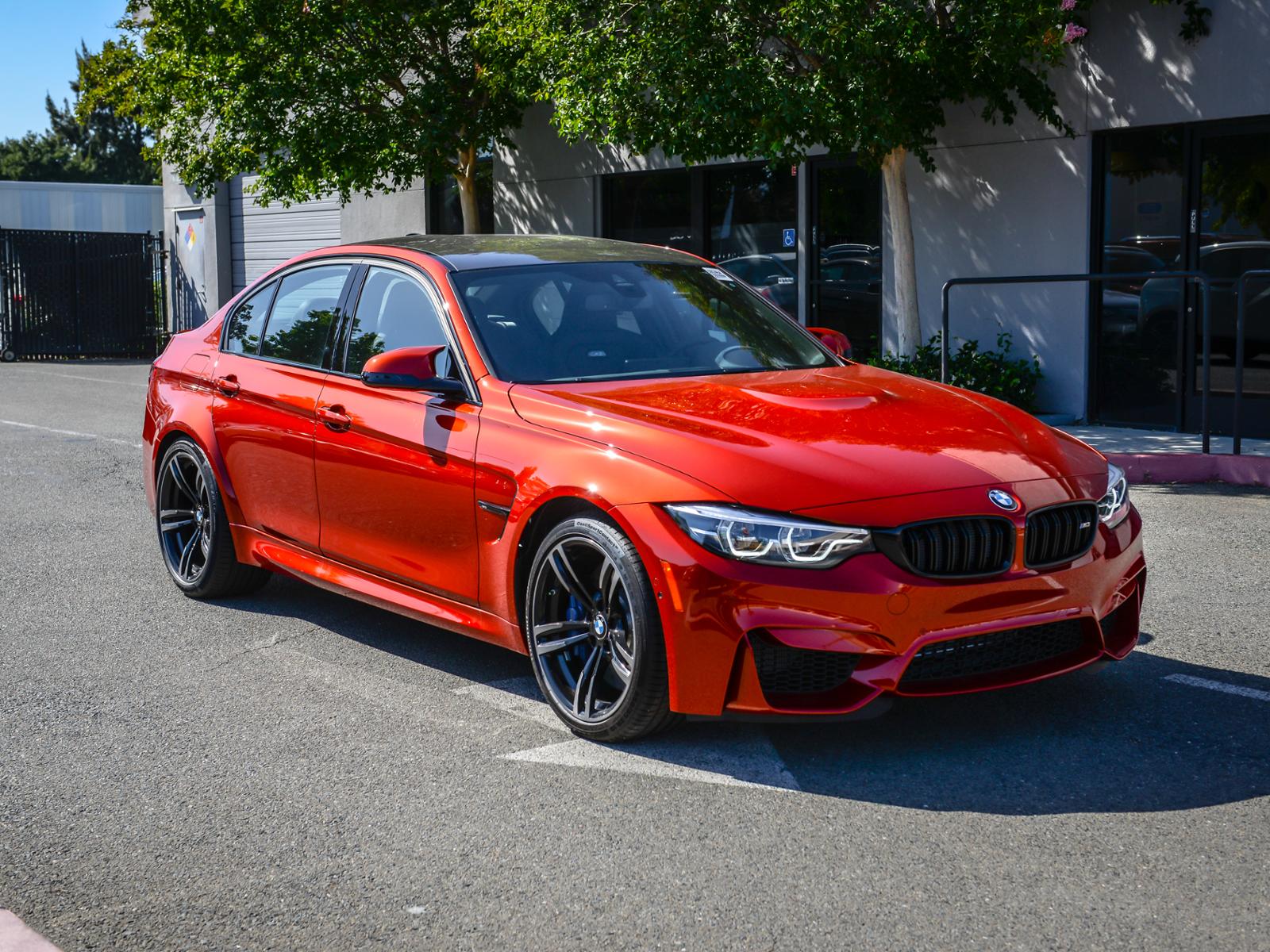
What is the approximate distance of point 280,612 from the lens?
6.69 meters

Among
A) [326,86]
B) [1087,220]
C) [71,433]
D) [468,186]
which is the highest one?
[326,86]

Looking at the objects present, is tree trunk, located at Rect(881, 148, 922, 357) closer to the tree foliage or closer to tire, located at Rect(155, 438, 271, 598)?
the tree foliage

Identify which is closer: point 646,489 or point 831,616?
point 831,616

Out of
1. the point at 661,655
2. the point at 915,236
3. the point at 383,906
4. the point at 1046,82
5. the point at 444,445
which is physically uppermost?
the point at 1046,82

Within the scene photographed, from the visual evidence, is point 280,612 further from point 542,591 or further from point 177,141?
point 177,141

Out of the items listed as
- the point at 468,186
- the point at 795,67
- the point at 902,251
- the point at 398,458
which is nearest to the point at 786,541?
the point at 398,458

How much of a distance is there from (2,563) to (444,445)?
12.4ft

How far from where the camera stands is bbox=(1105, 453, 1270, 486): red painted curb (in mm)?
9992

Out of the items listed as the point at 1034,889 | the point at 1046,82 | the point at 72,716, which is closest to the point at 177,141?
the point at 1046,82

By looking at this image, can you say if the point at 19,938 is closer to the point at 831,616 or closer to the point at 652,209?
the point at 831,616

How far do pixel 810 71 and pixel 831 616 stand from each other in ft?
30.0

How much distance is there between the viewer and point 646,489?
4.41 m

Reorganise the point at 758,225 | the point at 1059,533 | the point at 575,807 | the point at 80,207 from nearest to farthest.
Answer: the point at 575,807
the point at 1059,533
the point at 758,225
the point at 80,207

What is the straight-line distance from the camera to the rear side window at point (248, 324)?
262 inches
